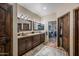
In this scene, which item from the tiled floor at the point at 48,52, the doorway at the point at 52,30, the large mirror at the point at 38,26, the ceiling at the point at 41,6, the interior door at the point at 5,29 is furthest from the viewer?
the large mirror at the point at 38,26

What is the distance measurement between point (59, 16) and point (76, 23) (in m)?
1.21

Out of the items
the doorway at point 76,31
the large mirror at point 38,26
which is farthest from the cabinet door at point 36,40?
the doorway at point 76,31

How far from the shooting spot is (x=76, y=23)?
8.77 ft

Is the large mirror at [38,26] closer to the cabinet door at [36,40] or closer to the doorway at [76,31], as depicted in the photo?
the cabinet door at [36,40]

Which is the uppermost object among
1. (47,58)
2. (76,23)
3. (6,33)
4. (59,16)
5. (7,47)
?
(59,16)

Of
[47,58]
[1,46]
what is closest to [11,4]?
[1,46]

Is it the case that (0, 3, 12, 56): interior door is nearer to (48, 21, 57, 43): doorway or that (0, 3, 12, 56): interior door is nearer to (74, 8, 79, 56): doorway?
(74, 8, 79, 56): doorway

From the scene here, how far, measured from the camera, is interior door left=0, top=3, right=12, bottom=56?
84.4 inches

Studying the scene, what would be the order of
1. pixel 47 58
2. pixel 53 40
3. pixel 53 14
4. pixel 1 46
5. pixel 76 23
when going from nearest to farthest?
pixel 1 46, pixel 47 58, pixel 76 23, pixel 53 14, pixel 53 40

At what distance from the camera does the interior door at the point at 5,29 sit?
2145mm

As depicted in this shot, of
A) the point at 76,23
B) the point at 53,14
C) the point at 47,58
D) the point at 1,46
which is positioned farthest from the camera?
the point at 53,14

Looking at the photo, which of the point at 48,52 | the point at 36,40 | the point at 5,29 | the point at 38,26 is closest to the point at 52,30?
the point at 38,26

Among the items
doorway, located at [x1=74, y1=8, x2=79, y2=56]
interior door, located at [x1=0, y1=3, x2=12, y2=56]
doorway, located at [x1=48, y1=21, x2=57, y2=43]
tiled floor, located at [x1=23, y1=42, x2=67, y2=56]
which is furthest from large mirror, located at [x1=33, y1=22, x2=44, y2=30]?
interior door, located at [x1=0, y1=3, x2=12, y2=56]

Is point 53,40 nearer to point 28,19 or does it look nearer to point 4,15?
point 28,19
